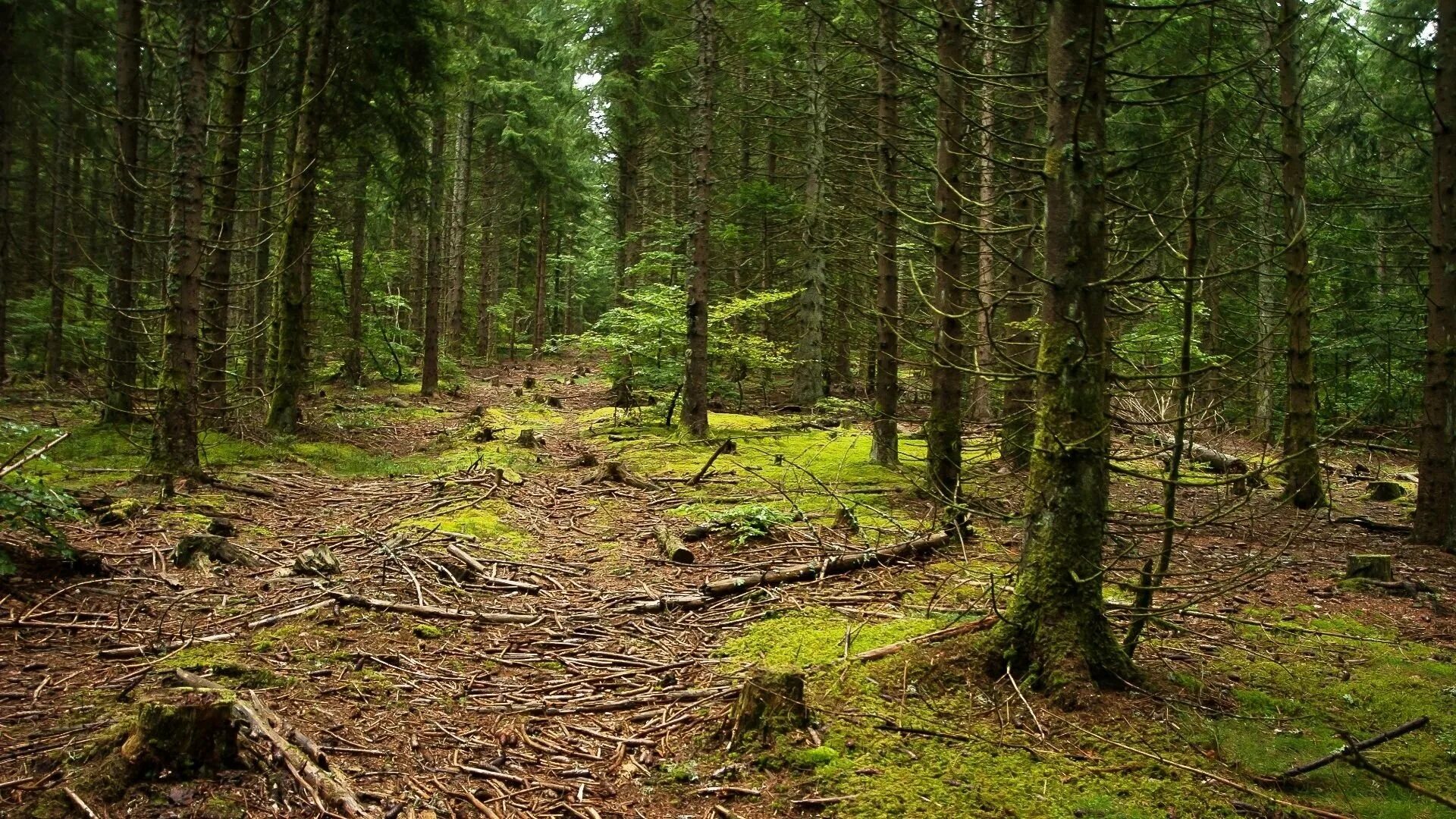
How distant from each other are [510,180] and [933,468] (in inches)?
1055

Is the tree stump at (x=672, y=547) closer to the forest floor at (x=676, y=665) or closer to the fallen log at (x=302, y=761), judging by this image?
the forest floor at (x=676, y=665)

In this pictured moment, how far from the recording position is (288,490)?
8.66 m

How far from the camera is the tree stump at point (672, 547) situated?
6.71 m

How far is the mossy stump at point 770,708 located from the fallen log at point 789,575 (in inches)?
79.3

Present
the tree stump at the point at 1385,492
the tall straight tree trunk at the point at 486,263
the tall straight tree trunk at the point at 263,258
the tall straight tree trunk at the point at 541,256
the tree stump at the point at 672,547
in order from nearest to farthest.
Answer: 1. the tree stump at the point at 672,547
2. the tree stump at the point at 1385,492
3. the tall straight tree trunk at the point at 263,258
4. the tall straight tree trunk at the point at 486,263
5. the tall straight tree trunk at the point at 541,256

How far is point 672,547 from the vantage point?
6852mm

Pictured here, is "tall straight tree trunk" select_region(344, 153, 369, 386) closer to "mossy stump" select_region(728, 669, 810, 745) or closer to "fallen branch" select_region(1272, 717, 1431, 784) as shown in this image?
"mossy stump" select_region(728, 669, 810, 745)

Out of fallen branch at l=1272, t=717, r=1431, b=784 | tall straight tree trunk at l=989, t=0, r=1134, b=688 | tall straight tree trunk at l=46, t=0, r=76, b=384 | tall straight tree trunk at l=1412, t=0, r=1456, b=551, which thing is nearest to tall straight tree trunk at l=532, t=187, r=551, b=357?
tall straight tree trunk at l=46, t=0, r=76, b=384

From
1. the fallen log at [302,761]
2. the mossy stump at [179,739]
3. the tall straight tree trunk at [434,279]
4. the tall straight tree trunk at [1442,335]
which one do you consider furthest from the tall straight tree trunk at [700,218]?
the mossy stump at [179,739]

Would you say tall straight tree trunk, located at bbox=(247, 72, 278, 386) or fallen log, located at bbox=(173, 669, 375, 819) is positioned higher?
tall straight tree trunk, located at bbox=(247, 72, 278, 386)

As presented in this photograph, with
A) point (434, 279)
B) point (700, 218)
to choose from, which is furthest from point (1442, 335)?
point (434, 279)

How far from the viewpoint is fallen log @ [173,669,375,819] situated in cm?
296

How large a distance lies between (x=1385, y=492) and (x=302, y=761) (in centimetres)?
1313

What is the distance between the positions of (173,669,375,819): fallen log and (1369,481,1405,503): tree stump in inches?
502
